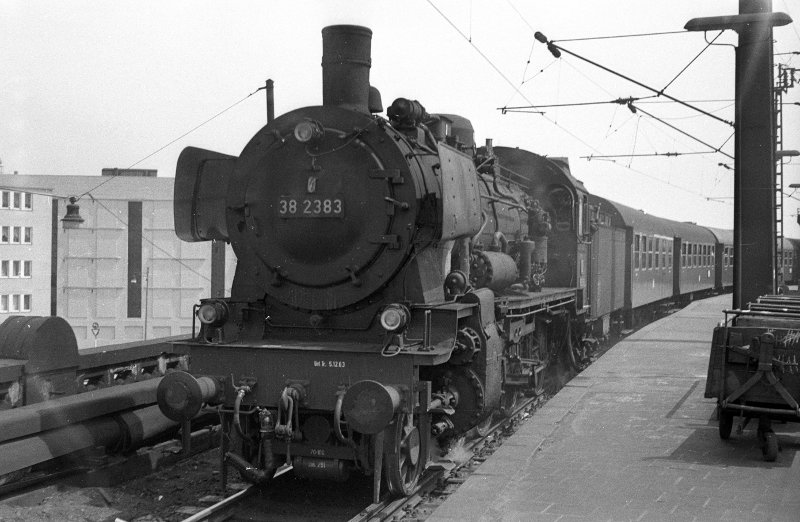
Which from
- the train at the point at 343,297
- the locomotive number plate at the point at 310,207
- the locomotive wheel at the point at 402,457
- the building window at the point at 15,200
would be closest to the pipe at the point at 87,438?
the train at the point at 343,297

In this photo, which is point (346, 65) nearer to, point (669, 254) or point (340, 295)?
point (340, 295)

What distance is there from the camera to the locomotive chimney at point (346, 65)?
7.32m

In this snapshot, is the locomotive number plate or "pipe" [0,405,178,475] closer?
"pipe" [0,405,178,475]

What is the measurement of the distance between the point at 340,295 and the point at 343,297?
0.12ft

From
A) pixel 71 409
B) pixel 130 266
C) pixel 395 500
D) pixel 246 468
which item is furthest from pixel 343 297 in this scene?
pixel 130 266

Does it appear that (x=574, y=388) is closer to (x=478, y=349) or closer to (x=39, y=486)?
(x=478, y=349)

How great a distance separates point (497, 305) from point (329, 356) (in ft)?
7.83

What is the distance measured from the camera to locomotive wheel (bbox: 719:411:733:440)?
7479mm

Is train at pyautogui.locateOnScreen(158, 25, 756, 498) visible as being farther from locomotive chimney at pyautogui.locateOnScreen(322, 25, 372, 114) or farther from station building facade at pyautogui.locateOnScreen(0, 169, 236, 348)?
station building facade at pyautogui.locateOnScreen(0, 169, 236, 348)

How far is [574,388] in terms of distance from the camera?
10.3 meters

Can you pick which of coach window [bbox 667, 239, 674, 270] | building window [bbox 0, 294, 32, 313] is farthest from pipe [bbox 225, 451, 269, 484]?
building window [bbox 0, 294, 32, 313]

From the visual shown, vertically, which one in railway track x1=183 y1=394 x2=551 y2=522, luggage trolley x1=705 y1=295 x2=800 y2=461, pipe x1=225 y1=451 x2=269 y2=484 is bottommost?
railway track x1=183 y1=394 x2=551 y2=522

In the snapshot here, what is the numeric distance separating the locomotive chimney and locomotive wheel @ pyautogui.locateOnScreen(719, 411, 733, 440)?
439cm

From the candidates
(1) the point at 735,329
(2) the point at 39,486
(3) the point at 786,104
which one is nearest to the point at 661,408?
(1) the point at 735,329
